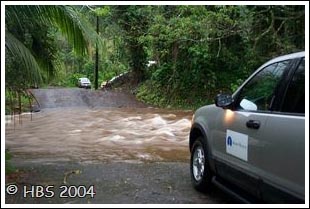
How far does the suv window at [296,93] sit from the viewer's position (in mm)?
3770

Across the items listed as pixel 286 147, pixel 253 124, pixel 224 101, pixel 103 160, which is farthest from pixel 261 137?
pixel 103 160

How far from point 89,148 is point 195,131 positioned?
473 cm

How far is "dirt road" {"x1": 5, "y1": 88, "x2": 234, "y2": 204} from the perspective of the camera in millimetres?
5629

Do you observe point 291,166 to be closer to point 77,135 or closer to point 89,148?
point 89,148

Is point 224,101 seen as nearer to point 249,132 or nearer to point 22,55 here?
point 249,132

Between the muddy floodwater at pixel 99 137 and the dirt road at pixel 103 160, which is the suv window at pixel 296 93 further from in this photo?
the muddy floodwater at pixel 99 137

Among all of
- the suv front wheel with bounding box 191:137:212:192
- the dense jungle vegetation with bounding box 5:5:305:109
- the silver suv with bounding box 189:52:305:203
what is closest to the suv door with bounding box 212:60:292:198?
the silver suv with bounding box 189:52:305:203

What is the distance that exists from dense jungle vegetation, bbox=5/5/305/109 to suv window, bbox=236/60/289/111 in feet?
9.28

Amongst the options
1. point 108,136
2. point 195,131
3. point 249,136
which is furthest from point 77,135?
point 249,136

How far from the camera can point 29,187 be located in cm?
592

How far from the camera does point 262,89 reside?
4.61 meters

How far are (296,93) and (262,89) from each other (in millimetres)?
744

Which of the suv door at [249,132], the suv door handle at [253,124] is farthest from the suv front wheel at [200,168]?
the suv door handle at [253,124]

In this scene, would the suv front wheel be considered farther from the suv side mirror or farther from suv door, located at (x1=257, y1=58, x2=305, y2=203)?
suv door, located at (x1=257, y1=58, x2=305, y2=203)
